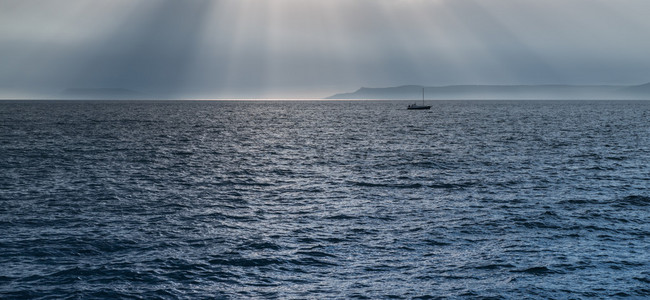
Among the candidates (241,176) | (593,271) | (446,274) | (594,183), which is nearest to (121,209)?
(241,176)

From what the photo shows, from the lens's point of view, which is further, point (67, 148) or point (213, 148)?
point (213, 148)

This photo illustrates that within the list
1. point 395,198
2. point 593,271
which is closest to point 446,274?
point 593,271

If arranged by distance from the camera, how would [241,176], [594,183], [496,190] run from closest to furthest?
[496,190] → [594,183] → [241,176]

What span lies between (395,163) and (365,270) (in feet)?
123

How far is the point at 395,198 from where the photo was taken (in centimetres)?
3803

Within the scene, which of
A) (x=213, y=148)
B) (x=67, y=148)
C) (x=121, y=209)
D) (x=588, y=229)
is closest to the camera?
(x=588, y=229)

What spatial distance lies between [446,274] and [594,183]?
1119 inches

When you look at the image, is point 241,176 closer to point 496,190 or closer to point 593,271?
point 496,190

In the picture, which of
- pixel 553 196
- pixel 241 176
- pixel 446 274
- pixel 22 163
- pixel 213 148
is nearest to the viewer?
pixel 446 274

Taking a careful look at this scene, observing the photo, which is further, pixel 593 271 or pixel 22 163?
pixel 22 163

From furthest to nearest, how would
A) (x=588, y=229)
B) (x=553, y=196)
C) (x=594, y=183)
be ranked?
(x=594, y=183) < (x=553, y=196) < (x=588, y=229)

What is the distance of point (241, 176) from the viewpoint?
49.9m

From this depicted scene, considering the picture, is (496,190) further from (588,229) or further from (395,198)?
(588,229)

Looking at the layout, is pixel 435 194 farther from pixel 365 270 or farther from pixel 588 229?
pixel 365 270
